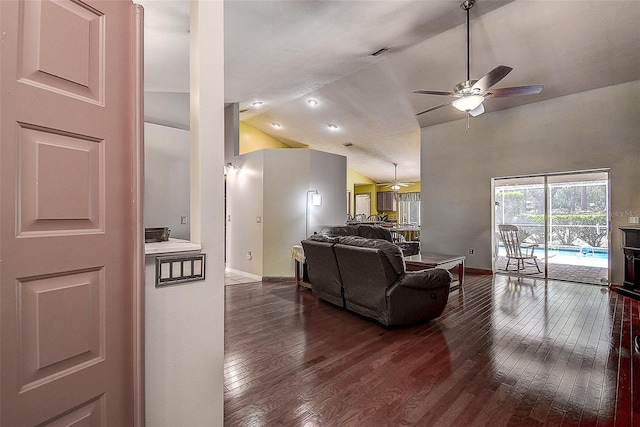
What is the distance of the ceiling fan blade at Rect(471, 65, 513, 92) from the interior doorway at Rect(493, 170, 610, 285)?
11.1ft

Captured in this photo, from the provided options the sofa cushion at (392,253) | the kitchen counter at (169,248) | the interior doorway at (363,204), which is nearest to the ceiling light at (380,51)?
the sofa cushion at (392,253)

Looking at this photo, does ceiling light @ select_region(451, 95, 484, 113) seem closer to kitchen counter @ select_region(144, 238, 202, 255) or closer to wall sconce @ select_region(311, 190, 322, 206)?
wall sconce @ select_region(311, 190, 322, 206)

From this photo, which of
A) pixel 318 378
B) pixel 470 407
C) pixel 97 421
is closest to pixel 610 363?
pixel 470 407

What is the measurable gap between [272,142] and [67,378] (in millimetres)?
9524

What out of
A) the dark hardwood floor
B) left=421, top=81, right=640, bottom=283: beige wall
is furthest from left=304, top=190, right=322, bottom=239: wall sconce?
left=421, top=81, right=640, bottom=283: beige wall

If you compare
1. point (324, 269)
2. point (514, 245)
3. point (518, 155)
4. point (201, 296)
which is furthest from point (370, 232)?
point (201, 296)

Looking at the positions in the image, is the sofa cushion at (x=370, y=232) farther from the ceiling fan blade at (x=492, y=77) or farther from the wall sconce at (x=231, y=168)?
the ceiling fan blade at (x=492, y=77)

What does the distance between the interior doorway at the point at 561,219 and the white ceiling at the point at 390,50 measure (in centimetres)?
155

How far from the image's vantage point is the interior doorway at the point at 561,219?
5.43 meters

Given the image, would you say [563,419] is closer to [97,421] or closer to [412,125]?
[97,421]

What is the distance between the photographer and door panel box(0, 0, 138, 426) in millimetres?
771

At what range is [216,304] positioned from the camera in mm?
1484

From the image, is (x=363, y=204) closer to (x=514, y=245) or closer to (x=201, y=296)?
(x=514, y=245)

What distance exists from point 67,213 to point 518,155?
692 cm
